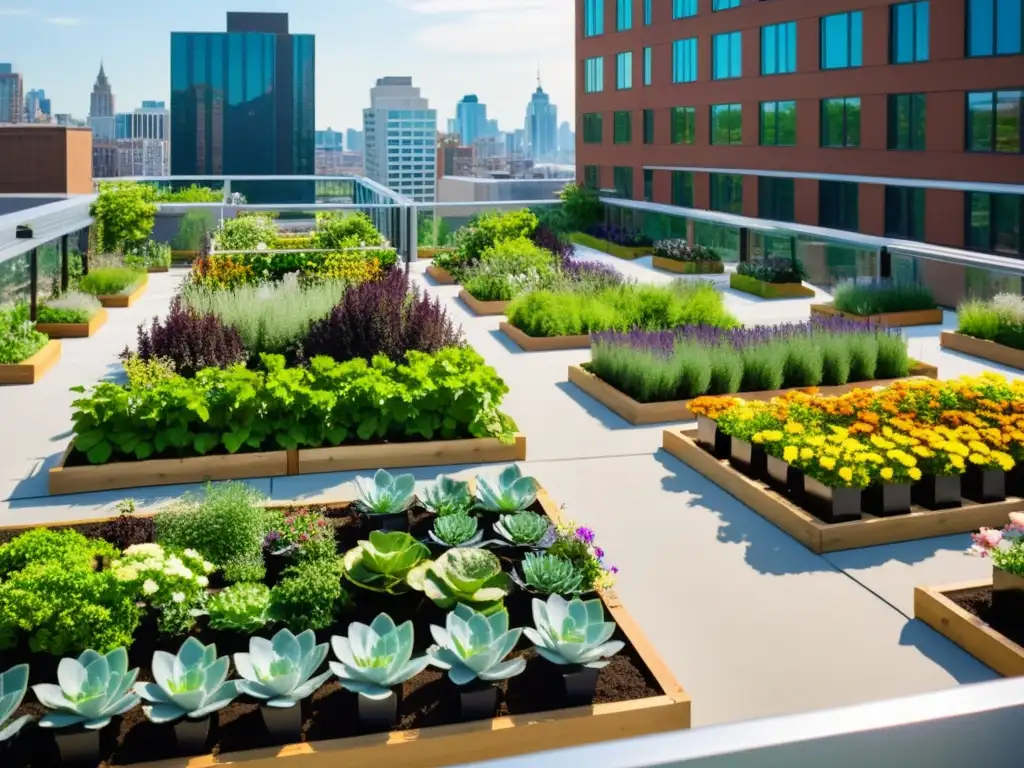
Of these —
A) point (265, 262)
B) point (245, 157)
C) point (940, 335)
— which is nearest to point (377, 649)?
point (940, 335)

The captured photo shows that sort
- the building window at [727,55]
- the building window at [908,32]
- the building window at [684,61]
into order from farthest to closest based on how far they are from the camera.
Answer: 1. the building window at [684,61]
2. the building window at [727,55]
3. the building window at [908,32]

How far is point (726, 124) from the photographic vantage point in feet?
121

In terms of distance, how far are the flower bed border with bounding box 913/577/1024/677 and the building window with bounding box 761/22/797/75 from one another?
29758mm

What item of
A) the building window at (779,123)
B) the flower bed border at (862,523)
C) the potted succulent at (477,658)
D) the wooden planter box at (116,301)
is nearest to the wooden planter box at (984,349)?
the flower bed border at (862,523)

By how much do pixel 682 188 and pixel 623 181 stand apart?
17.2ft

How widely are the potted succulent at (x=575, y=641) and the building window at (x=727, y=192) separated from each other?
107 feet

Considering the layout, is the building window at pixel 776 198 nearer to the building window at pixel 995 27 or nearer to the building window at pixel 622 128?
the building window at pixel 995 27

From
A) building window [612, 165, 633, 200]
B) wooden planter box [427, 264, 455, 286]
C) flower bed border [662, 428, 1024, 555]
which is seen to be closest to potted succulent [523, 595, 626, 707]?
flower bed border [662, 428, 1024, 555]

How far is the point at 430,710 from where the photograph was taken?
461cm

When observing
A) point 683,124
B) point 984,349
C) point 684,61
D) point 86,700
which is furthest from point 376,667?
point 684,61

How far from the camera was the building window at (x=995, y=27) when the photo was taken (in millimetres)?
24406

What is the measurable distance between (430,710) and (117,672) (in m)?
1.28

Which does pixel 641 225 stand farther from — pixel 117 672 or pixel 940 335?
pixel 117 672

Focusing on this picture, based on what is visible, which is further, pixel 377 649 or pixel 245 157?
pixel 245 157
